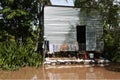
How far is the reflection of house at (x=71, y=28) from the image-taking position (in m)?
18.6

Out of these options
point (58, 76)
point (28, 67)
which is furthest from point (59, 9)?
point (58, 76)

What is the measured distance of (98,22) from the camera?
1903 centimetres

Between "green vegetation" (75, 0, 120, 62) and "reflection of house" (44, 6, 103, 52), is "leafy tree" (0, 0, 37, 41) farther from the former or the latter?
"green vegetation" (75, 0, 120, 62)

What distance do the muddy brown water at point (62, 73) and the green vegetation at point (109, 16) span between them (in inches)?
65.2

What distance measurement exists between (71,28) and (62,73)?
485cm

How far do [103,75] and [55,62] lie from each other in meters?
4.29

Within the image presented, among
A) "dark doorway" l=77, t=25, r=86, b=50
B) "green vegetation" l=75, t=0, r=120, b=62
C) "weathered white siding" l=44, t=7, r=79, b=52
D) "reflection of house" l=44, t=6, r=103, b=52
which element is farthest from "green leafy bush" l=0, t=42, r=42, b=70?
"green vegetation" l=75, t=0, r=120, b=62

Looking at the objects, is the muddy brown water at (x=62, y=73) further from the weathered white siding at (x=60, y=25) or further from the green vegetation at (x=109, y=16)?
the weathered white siding at (x=60, y=25)

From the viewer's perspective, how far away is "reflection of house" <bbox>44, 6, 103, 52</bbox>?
18562mm

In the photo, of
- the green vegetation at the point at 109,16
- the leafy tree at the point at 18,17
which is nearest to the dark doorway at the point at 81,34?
the green vegetation at the point at 109,16

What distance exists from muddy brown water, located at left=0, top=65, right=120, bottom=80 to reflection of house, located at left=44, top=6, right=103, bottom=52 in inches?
82.3

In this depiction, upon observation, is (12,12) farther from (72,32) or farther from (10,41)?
(72,32)

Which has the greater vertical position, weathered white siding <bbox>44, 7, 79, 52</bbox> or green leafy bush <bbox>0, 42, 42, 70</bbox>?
weathered white siding <bbox>44, 7, 79, 52</bbox>

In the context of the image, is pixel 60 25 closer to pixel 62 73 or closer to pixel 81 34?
pixel 81 34
